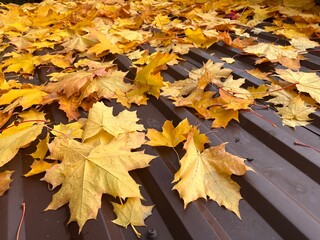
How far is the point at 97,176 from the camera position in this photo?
112cm

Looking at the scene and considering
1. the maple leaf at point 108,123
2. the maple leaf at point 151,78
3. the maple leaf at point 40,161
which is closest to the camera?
the maple leaf at point 40,161

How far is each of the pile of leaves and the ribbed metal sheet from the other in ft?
0.14

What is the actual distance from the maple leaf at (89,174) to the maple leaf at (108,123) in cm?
10

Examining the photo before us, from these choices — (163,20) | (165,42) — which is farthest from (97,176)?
(163,20)

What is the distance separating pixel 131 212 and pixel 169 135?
1.47 ft

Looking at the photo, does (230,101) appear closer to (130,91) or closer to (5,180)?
(130,91)

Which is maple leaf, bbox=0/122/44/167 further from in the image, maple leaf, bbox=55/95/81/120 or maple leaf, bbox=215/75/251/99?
maple leaf, bbox=215/75/251/99

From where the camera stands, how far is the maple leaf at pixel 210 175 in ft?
3.51

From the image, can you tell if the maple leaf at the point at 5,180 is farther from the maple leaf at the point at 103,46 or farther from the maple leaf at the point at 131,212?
the maple leaf at the point at 103,46

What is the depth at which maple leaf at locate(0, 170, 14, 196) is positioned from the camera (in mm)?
1216

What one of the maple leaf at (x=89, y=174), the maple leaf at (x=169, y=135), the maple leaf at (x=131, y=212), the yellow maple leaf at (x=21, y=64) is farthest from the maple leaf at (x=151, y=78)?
the yellow maple leaf at (x=21, y=64)

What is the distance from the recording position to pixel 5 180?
4.06 feet

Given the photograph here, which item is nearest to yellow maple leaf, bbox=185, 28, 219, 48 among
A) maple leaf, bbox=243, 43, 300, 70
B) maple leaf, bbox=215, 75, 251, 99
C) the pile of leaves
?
the pile of leaves

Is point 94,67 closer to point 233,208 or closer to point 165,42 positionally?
point 165,42
